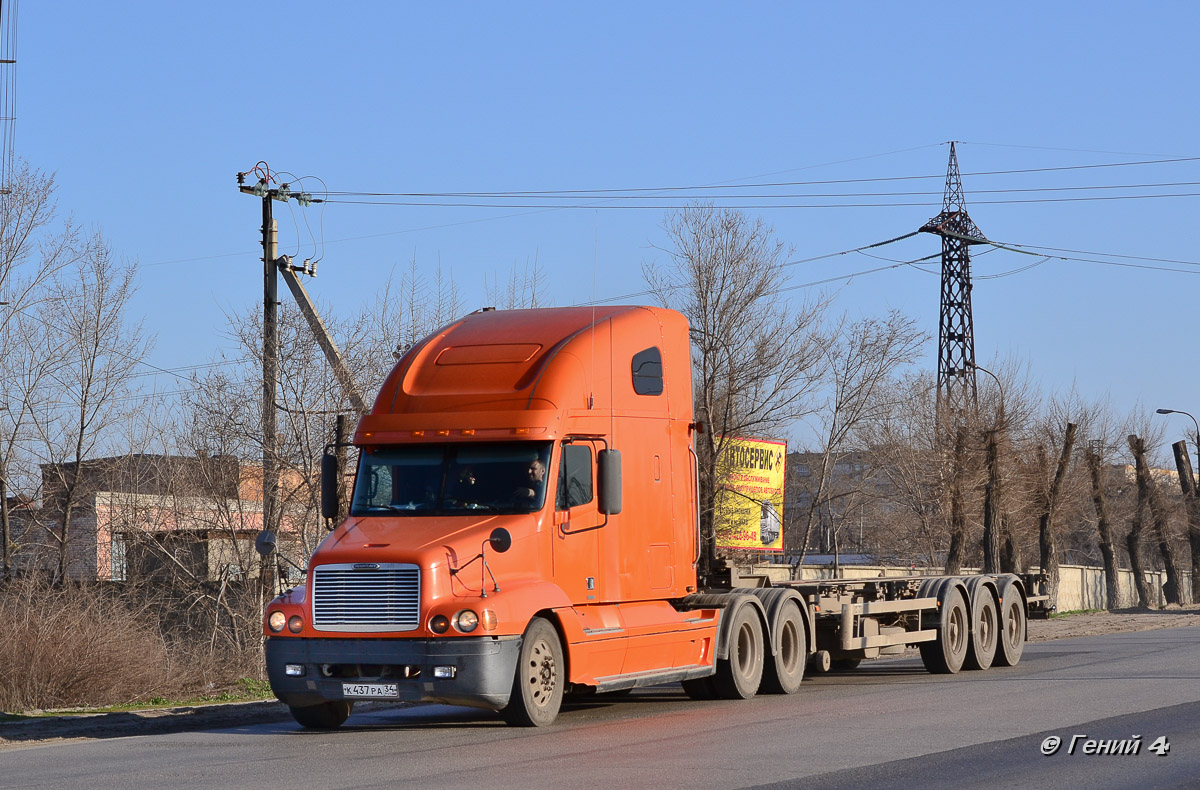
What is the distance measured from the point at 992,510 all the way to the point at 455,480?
1135 inches

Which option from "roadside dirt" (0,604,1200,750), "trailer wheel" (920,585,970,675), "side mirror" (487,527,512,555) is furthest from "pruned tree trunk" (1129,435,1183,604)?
"side mirror" (487,527,512,555)

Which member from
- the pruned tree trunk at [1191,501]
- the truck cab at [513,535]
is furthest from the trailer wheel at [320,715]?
the pruned tree trunk at [1191,501]

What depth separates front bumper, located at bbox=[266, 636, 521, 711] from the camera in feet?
37.4

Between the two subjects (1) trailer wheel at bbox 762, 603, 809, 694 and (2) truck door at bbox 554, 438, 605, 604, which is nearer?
(2) truck door at bbox 554, 438, 605, 604

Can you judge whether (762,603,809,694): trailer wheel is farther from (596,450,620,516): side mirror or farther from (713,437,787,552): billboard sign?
(713,437,787,552): billboard sign

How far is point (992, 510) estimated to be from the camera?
38.4 meters

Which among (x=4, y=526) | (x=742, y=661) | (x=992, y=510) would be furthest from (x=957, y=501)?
(x=742, y=661)

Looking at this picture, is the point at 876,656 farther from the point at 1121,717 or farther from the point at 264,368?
the point at 264,368

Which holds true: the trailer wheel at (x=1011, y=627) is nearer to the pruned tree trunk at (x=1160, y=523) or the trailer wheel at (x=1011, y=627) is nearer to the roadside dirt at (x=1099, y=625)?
the roadside dirt at (x=1099, y=625)

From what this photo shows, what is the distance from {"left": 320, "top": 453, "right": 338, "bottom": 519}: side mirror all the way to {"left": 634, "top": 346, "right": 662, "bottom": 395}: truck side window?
3233 millimetres

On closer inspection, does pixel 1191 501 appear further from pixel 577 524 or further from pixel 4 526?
pixel 577 524

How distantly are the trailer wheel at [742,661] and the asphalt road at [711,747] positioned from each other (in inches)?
8.8

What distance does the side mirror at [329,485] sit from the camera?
13422 mm

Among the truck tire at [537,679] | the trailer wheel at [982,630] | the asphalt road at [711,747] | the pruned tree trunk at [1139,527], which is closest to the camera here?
the asphalt road at [711,747]
